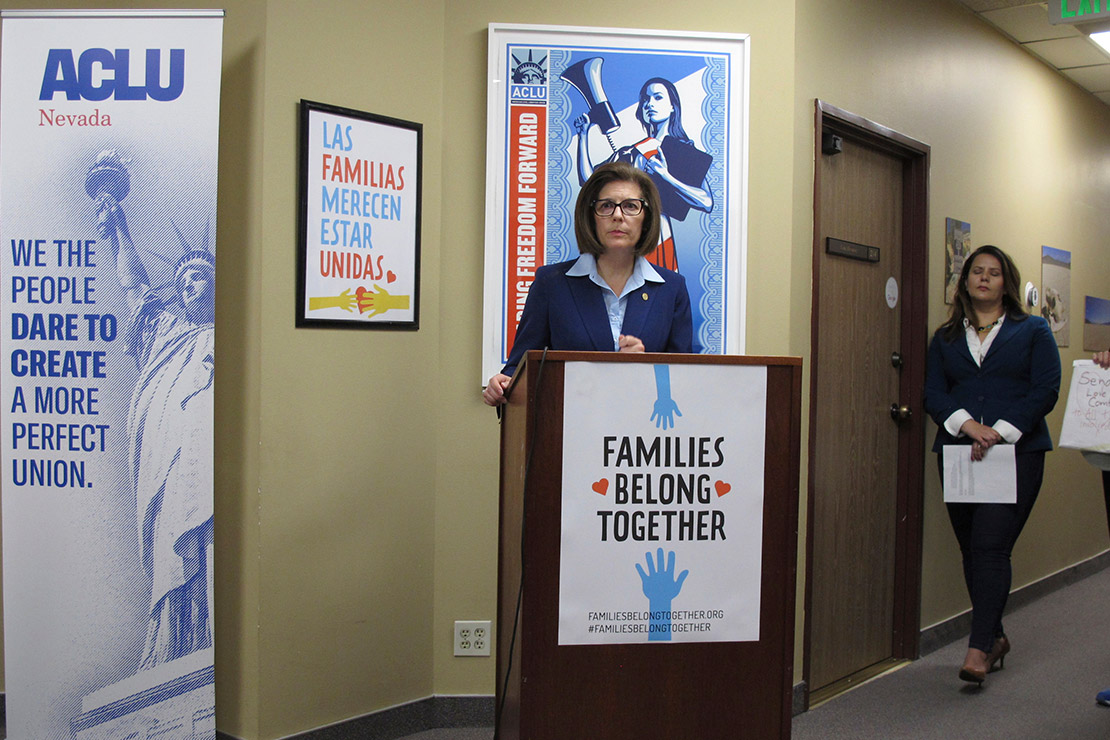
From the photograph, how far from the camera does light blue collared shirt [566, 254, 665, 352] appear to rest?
2.03 m

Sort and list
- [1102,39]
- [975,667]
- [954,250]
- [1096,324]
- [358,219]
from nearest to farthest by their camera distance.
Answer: [358,219], [975,667], [954,250], [1102,39], [1096,324]

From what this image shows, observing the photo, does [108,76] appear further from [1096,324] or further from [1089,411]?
[1096,324]

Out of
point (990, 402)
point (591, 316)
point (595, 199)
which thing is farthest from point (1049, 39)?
point (591, 316)

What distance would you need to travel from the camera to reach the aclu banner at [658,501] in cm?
→ 157

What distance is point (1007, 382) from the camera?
11.6 ft

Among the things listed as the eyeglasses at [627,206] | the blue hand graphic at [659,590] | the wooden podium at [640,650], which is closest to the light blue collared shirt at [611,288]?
the eyeglasses at [627,206]

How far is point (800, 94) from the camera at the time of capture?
10.2ft

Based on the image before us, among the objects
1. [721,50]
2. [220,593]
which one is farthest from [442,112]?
[220,593]

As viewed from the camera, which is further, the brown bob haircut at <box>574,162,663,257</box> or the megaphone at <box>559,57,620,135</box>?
the megaphone at <box>559,57,620,135</box>

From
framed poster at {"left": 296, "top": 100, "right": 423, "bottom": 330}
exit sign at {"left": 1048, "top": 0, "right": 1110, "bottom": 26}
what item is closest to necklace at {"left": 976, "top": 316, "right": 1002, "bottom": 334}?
exit sign at {"left": 1048, "top": 0, "right": 1110, "bottom": 26}

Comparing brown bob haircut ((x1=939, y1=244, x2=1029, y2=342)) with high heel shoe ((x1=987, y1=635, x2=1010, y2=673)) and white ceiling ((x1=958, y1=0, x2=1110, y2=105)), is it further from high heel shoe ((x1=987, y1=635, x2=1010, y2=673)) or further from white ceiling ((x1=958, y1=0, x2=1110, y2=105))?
high heel shoe ((x1=987, y1=635, x2=1010, y2=673))

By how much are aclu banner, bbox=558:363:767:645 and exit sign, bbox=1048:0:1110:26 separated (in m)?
2.71

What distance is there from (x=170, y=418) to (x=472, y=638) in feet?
3.86

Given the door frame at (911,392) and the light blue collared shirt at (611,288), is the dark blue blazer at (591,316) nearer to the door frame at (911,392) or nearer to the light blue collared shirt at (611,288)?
the light blue collared shirt at (611,288)
